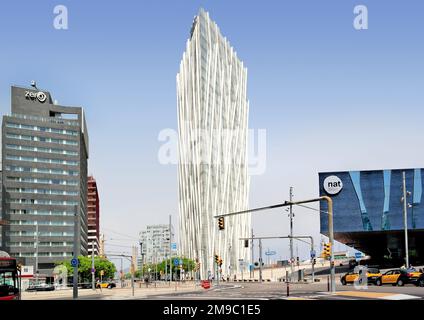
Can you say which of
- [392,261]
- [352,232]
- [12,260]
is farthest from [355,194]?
[12,260]

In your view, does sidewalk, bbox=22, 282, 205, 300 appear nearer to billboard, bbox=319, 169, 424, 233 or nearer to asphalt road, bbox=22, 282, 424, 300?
asphalt road, bbox=22, 282, 424, 300

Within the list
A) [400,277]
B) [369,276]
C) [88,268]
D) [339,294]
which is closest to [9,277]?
[339,294]

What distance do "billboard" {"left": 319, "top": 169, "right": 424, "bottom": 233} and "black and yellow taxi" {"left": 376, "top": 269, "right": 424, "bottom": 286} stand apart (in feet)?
184

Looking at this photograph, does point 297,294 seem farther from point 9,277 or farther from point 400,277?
point 9,277

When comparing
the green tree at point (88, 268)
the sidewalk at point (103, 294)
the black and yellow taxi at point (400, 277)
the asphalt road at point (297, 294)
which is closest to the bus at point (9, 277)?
the asphalt road at point (297, 294)

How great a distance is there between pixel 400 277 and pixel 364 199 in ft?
203

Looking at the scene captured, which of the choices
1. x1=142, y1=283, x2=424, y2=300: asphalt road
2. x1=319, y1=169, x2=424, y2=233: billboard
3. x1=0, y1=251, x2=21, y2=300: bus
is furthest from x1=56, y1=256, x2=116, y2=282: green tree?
x1=0, y1=251, x2=21, y2=300: bus

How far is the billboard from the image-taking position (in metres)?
116

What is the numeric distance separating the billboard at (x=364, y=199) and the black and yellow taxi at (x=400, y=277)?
184 feet

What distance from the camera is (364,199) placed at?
117 meters
